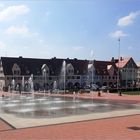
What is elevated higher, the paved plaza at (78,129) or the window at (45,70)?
the window at (45,70)

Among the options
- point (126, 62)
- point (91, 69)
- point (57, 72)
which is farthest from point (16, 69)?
point (126, 62)

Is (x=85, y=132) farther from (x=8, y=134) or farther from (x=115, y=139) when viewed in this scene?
(x=8, y=134)

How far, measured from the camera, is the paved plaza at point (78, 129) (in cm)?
1669

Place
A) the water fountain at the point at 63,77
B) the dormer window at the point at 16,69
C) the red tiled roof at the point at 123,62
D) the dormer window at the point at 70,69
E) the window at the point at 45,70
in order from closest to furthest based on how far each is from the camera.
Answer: the dormer window at the point at 16,69 < the window at the point at 45,70 < the water fountain at the point at 63,77 < the dormer window at the point at 70,69 < the red tiled roof at the point at 123,62

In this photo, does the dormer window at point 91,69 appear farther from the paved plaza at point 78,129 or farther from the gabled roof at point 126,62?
the paved plaza at point 78,129

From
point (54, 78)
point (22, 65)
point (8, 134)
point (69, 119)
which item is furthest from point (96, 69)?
point (8, 134)

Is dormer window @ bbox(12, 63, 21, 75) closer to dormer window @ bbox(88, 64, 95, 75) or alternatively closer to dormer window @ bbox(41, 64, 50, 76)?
dormer window @ bbox(41, 64, 50, 76)

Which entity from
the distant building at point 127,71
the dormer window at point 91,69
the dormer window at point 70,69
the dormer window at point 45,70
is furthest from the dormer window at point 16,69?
the distant building at point 127,71

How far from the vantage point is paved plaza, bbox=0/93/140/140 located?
54.7 ft

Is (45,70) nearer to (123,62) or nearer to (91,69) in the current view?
(91,69)

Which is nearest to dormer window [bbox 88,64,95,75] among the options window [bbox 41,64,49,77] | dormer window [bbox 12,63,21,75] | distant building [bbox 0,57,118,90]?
distant building [bbox 0,57,118,90]

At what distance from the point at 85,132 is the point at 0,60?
69.7m

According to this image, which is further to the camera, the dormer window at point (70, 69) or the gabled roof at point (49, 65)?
the dormer window at point (70, 69)

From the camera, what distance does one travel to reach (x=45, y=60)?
298 ft
